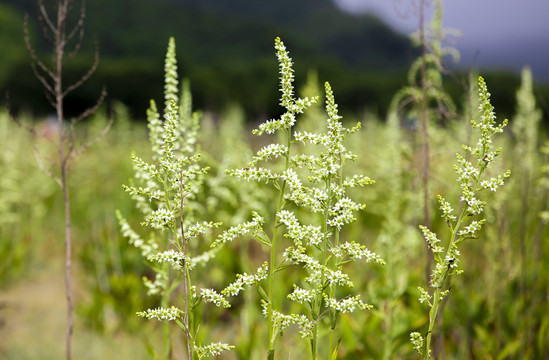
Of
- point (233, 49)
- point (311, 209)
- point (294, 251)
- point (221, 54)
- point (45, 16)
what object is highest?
point (233, 49)

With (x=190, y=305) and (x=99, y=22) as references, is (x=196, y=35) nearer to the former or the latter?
(x=99, y=22)

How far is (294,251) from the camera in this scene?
6.55ft

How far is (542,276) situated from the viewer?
575 cm

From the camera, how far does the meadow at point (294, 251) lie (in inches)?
78.4

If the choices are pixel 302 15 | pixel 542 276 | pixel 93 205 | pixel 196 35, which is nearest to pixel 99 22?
pixel 196 35

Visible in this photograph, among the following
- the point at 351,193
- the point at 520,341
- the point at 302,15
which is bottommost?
the point at 520,341

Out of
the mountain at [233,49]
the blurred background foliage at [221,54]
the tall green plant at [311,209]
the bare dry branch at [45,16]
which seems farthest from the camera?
the mountain at [233,49]

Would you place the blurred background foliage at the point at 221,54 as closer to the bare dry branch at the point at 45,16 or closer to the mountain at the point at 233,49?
the mountain at the point at 233,49

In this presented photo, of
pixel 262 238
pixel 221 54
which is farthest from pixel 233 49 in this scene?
pixel 262 238

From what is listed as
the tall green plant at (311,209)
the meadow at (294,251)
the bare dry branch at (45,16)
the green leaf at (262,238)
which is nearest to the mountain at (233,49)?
the bare dry branch at (45,16)

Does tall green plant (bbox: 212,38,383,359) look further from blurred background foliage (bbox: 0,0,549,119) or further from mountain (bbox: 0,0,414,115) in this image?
mountain (bbox: 0,0,414,115)

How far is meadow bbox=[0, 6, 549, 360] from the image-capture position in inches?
78.4

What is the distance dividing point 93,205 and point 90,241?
2.89 ft

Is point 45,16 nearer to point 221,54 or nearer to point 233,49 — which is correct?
point 221,54
